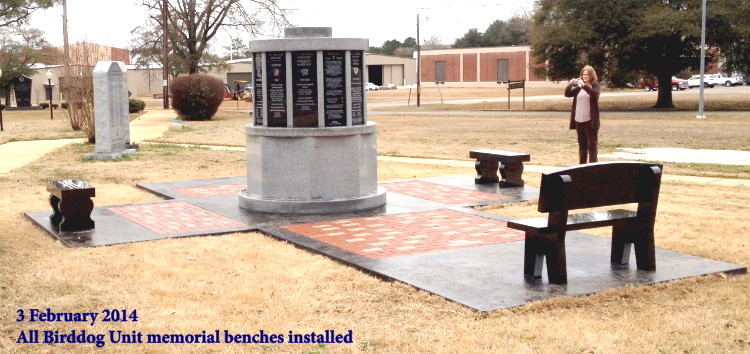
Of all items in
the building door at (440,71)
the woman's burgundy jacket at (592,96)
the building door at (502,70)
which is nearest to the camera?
the woman's burgundy jacket at (592,96)

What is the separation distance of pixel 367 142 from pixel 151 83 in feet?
296

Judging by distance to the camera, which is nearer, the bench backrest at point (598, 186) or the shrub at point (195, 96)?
the bench backrest at point (598, 186)

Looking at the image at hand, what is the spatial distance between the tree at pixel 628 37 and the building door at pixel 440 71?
6439 cm

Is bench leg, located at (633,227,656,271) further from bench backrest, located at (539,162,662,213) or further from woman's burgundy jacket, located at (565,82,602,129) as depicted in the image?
woman's burgundy jacket, located at (565,82,602,129)

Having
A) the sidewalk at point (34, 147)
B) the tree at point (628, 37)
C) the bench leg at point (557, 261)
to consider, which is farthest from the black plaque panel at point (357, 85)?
the tree at point (628, 37)

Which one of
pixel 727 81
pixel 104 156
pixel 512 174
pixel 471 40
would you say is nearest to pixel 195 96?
pixel 104 156

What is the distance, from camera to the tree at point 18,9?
5356cm

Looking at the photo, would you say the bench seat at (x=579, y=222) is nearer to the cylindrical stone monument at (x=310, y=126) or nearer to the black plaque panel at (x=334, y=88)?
the cylindrical stone monument at (x=310, y=126)

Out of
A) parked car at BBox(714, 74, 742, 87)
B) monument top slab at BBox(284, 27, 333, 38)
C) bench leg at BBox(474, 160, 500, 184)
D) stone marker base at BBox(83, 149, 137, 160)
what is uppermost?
monument top slab at BBox(284, 27, 333, 38)

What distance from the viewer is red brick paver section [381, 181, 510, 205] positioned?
11.0m

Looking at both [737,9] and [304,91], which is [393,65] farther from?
[304,91]

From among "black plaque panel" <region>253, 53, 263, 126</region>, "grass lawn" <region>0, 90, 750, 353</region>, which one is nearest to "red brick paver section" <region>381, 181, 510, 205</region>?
"grass lawn" <region>0, 90, 750, 353</region>

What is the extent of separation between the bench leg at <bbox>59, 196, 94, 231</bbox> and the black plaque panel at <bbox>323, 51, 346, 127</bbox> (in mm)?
2865

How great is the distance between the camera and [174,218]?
984 cm
